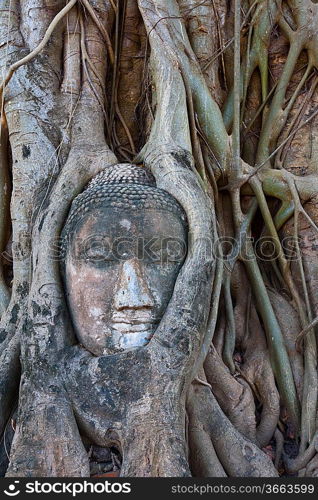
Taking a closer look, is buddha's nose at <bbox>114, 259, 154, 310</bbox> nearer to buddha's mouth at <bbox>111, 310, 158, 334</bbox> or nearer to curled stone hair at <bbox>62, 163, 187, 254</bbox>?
buddha's mouth at <bbox>111, 310, 158, 334</bbox>

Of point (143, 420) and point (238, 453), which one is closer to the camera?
point (143, 420)

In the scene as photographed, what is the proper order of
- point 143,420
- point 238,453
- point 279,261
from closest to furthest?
1. point 143,420
2. point 238,453
3. point 279,261

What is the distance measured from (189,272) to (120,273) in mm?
249

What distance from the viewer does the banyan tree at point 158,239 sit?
207 cm

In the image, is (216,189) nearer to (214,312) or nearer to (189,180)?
(189,180)

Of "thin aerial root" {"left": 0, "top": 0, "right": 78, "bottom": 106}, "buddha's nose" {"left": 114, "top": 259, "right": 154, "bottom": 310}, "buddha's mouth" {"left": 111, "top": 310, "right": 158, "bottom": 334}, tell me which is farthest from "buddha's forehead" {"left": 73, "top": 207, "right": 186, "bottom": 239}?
"thin aerial root" {"left": 0, "top": 0, "right": 78, "bottom": 106}

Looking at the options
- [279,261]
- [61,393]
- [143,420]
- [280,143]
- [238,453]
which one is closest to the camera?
[143,420]

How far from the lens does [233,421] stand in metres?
2.47

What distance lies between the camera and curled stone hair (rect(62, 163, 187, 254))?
226 centimetres

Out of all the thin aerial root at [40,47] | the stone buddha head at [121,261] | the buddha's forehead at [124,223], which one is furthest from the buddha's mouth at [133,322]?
the thin aerial root at [40,47]

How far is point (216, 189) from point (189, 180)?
1.52 ft

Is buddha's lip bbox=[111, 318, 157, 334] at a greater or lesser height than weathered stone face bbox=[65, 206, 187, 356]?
lesser

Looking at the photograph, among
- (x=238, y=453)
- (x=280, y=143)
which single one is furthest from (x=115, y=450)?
(x=280, y=143)

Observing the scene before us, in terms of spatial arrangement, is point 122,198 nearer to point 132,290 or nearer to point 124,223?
point 124,223
